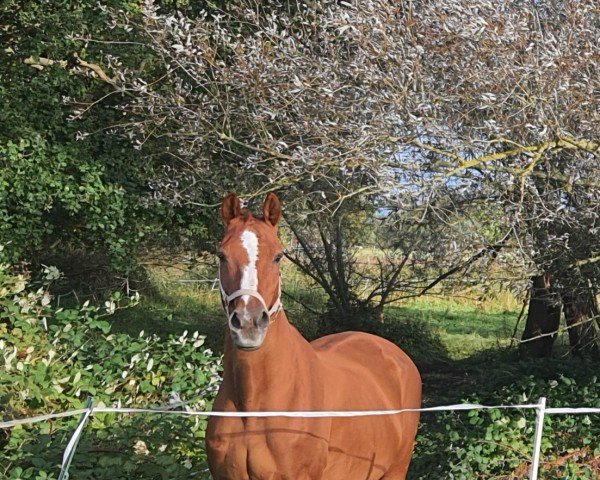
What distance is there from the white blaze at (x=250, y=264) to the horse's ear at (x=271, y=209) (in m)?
0.24

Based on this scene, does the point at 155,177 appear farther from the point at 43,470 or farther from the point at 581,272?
the point at 43,470

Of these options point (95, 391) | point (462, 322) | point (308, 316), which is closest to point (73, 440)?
point (95, 391)

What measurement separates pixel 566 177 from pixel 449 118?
1.11 m

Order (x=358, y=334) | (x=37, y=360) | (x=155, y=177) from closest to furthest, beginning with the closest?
(x=358, y=334) < (x=37, y=360) < (x=155, y=177)

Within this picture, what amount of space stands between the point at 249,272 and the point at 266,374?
486 millimetres

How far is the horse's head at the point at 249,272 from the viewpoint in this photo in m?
3.50

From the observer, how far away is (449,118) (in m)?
7.25

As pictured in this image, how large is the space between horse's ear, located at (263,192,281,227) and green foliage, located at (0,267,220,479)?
1.77 m

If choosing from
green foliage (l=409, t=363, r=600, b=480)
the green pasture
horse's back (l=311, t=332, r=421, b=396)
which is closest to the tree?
green foliage (l=409, t=363, r=600, b=480)

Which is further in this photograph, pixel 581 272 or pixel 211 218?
pixel 211 218

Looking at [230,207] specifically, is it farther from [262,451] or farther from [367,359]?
[367,359]

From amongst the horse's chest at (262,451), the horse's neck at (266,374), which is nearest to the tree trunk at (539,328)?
the horse's neck at (266,374)

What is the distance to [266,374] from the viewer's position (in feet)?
12.6

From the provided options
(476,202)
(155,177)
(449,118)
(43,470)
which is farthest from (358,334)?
(155,177)
